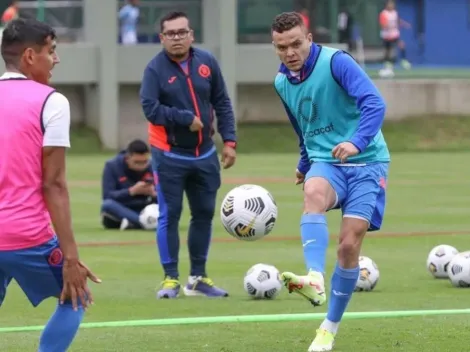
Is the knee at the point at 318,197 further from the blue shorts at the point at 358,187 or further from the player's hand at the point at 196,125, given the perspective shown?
the player's hand at the point at 196,125

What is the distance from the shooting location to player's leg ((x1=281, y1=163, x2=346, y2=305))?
783 centimetres

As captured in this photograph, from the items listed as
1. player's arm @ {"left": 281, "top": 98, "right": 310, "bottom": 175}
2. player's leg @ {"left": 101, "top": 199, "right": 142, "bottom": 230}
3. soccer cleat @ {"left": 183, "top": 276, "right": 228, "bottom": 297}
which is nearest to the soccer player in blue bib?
player's arm @ {"left": 281, "top": 98, "right": 310, "bottom": 175}

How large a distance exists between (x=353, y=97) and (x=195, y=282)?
323 cm

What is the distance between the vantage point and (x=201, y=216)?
10867 millimetres

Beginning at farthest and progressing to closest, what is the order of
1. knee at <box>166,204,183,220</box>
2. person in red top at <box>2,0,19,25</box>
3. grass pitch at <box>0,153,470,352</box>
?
person in red top at <box>2,0,19,25</box>
knee at <box>166,204,183,220</box>
grass pitch at <box>0,153,470,352</box>

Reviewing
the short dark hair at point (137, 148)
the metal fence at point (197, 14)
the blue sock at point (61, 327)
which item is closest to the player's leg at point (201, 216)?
the blue sock at point (61, 327)

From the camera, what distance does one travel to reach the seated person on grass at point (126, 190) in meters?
16.3

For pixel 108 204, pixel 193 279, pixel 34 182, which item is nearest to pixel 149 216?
pixel 108 204

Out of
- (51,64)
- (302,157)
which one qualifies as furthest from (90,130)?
(51,64)

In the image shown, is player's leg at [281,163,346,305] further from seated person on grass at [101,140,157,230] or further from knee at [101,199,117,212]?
knee at [101,199,117,212]

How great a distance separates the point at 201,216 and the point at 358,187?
2.92m

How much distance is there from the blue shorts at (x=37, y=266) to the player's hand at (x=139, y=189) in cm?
992

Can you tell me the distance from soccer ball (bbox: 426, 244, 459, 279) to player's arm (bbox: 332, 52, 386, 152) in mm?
3639

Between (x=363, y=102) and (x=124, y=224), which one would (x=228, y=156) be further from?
(x=124, y=224)
